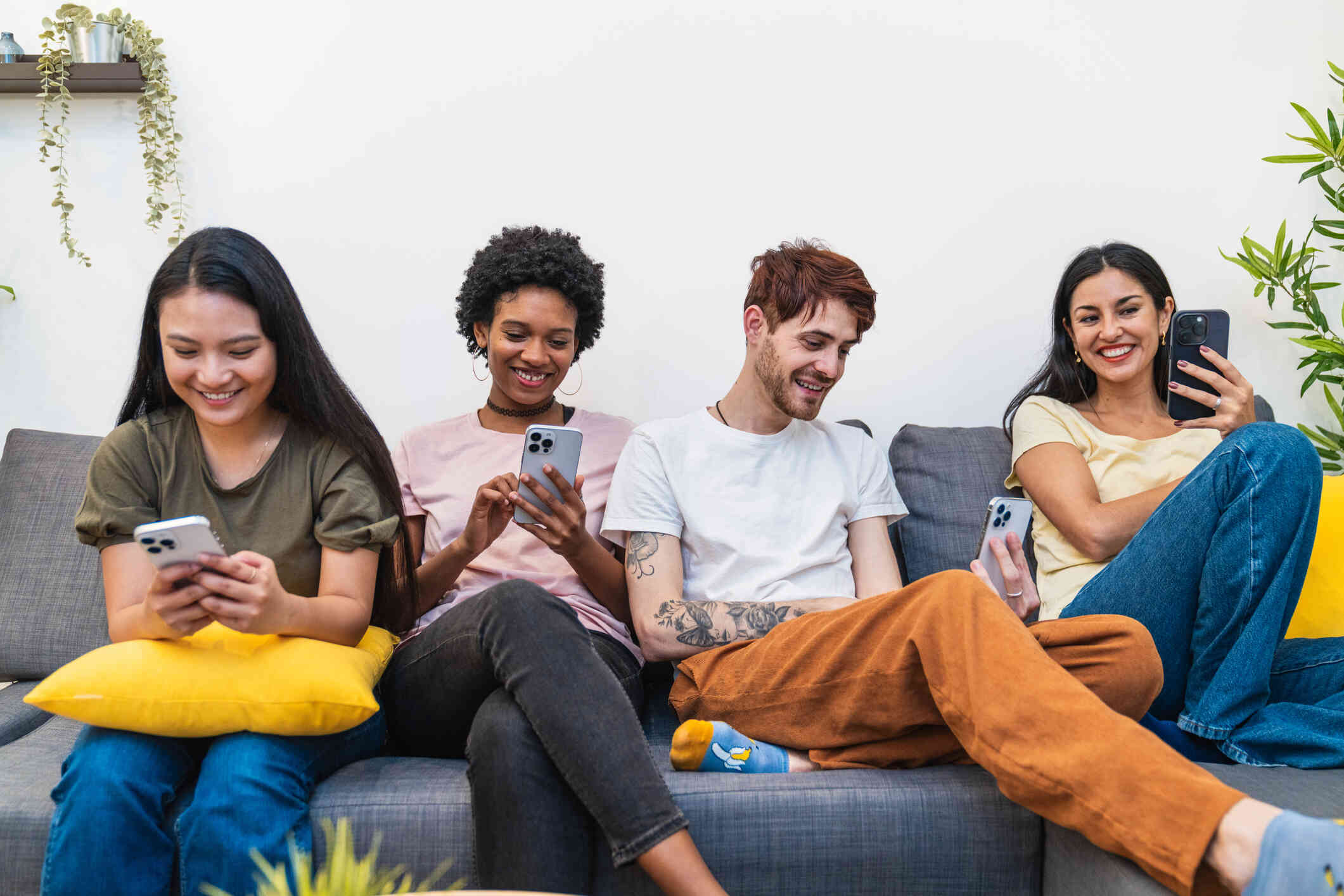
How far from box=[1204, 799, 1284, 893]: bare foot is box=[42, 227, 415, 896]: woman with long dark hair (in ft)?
3.43

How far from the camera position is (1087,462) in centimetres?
195

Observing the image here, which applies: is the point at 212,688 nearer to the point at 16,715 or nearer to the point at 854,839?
the point at 16,715

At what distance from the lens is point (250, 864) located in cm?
118

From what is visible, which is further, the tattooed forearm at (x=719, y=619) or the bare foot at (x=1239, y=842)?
the tattooed forearm at (x=719, y=619)

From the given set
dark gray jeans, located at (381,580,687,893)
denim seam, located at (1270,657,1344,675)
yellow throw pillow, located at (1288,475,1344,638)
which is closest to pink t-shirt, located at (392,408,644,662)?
dark gray jeans, located at (381,580,687,893)

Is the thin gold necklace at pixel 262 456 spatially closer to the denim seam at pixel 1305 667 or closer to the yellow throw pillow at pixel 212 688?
the yellow throw pillow at pixel 212 688

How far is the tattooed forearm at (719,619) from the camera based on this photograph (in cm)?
156

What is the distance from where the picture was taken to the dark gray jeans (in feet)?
3.89

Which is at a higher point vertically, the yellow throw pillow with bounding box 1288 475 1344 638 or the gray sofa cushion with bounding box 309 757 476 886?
the yellow throw pillow with bounding box 1288 475 1344 638

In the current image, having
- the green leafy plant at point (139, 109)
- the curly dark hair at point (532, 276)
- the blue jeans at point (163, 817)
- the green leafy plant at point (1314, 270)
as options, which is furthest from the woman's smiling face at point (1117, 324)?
the green leafy plant at point (139, 109)

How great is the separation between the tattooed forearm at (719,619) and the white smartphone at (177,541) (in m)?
0.69

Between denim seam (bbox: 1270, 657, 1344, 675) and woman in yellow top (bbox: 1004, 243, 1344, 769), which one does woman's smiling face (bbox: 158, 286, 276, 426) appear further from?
denim seam (bbox: 1270, 657, 1344, 675)

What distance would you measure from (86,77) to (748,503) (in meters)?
1.74

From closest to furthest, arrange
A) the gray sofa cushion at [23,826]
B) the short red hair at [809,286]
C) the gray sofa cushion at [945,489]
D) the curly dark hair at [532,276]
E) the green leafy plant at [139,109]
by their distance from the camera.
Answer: the gray sofa cushion at [23,826]
the short red hair at [809,286]
the curly dark hair at [532,276]
the gray sofa cushion at [945,489]
the green leafy plant at [139,109]
